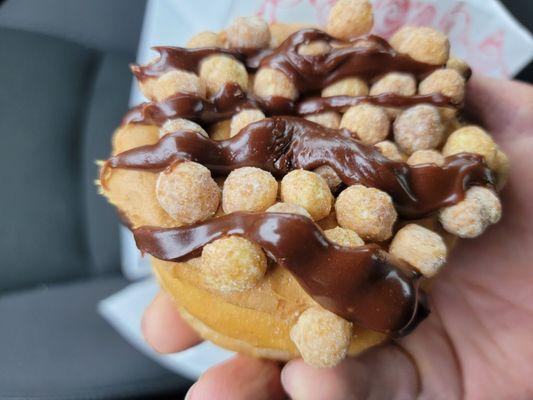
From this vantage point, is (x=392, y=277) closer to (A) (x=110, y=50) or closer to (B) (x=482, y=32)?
(B) (x=482, y=32)

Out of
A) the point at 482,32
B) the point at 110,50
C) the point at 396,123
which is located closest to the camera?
the point at 396,123

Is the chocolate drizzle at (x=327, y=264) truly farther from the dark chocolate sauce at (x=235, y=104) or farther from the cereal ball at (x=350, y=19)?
the cereal ball at (x=350, y=19)

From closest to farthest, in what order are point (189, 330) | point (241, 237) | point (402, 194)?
1. point (241, 237)
2. point (402, 194)
3. point (189, 330)

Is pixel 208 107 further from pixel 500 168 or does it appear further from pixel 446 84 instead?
pixel 500 168

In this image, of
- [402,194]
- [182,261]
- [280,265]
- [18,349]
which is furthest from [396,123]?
[18,349]

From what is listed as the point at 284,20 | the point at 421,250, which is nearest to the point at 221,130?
the point at 421,250

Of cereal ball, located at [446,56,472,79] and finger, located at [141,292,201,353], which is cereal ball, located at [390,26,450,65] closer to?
cereal ball, located at [446,56,472,79]
